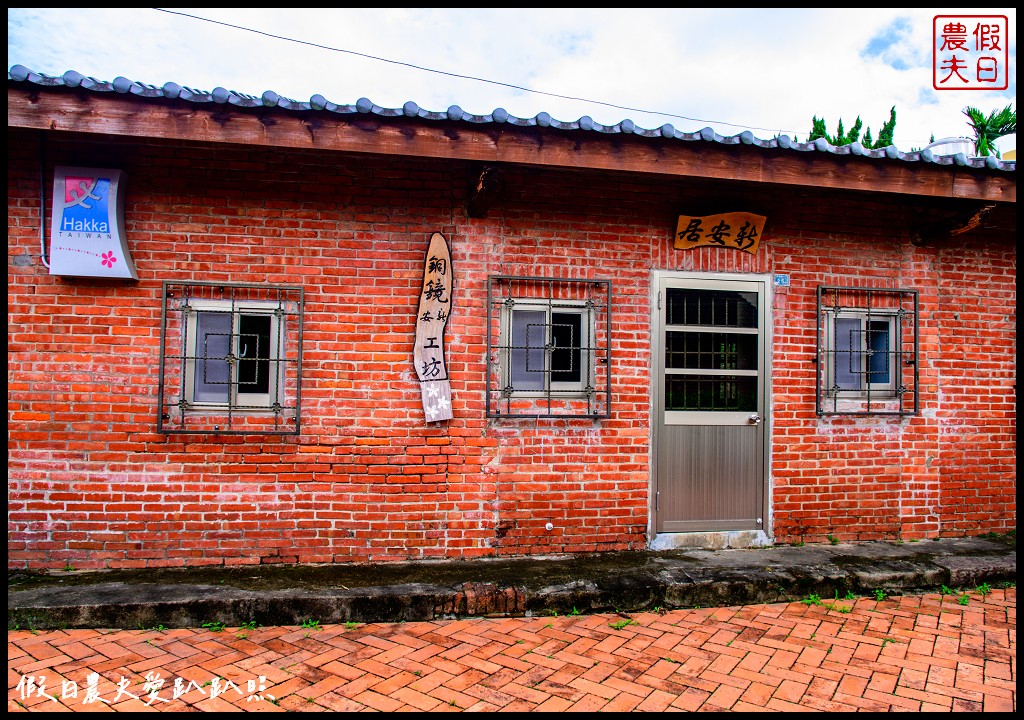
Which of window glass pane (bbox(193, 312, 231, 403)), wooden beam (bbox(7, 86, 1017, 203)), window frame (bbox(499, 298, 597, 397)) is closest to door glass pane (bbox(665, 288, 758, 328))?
window frame (bbox(499, 298, 597, 397))

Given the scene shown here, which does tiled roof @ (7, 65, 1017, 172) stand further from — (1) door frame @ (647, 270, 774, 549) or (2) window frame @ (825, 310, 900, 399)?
(2) window frame @ (825, 310, 900, 399)

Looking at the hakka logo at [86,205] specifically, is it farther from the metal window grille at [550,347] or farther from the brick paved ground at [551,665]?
the metal window grille at [550,347]

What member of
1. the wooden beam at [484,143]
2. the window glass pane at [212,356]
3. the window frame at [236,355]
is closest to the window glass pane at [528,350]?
the wooden beam at [484,143]

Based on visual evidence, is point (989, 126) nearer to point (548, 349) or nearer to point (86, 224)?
point (548, 349)

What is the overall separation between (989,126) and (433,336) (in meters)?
11.8

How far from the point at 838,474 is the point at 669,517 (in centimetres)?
156

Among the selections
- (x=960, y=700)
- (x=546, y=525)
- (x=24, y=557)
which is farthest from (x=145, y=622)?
(x=960, y=700)

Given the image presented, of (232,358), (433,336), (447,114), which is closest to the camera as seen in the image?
(447,114)

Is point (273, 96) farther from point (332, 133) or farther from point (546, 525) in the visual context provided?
point (546, 525)

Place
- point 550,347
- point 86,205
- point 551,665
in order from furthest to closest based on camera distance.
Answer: point 550,347 → point 86,205 → point 551,665

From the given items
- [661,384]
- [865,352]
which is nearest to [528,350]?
[661,384]

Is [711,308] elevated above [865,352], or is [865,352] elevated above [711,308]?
[711,308]

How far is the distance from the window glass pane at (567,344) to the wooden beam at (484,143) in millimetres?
1229

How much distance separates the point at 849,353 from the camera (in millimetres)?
5566
